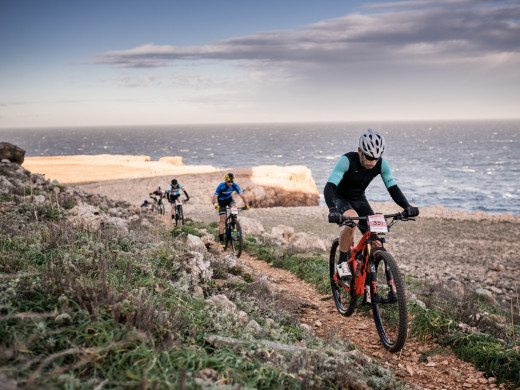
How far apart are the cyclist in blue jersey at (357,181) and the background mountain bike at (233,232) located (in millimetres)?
5335

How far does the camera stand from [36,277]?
3898 mm

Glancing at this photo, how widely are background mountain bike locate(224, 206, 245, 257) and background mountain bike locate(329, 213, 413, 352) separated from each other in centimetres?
538

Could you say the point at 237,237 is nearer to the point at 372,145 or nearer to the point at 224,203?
the point at 224,203

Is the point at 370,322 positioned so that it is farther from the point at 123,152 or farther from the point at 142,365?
the point at 123,152

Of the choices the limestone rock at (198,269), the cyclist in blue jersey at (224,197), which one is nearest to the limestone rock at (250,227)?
the cyclist in blue jersey at (224,197)

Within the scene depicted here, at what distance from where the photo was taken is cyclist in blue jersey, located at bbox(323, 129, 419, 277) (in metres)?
5.70

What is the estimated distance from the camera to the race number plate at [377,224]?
519 cm

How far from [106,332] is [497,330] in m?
6.12

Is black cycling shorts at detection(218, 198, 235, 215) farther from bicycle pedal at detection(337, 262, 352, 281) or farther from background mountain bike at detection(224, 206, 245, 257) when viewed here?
bicycle pedal at detection(337, 262, 352, 281)

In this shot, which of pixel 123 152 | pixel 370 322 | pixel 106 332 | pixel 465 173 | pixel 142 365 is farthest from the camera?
pixel 123 152

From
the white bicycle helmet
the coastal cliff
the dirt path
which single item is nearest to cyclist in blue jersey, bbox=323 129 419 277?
the white bicycle helmet

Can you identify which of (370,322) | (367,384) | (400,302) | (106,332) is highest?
(106,332)

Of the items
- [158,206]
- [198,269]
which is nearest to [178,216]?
[158,206]

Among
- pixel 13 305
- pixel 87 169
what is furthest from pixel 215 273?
pixel 87 169
